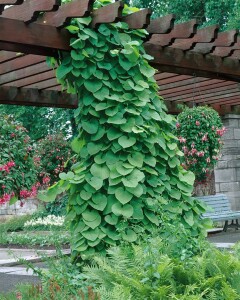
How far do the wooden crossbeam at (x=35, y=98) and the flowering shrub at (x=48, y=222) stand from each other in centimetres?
368

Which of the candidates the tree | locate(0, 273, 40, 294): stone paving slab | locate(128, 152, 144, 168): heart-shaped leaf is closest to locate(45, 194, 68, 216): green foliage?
locate(0, 273, 40, 294): stone paving slab

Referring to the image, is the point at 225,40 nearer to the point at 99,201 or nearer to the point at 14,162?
the point at 99,201

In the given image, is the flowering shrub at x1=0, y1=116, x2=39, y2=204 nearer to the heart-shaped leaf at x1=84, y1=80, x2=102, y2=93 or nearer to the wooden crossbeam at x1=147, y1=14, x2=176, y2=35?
the heart-shaped leaf at x1=84, y1=80, x2=102, y2=93

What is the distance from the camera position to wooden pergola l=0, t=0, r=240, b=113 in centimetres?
504

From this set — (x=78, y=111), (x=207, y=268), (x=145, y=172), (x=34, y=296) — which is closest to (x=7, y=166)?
(x=78, y=111)

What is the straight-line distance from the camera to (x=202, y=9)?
18516mm

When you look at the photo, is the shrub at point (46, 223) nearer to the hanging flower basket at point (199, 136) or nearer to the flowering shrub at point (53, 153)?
the flowering shrub at point (53, 153)

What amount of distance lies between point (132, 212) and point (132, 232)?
0.17 metres

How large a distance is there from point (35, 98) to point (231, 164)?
458 centimetres

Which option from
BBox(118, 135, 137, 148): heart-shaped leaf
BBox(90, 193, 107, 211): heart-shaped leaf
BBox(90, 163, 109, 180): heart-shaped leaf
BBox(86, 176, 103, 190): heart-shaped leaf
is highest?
BBox(118, 135, 137, 148): heart-shaped leaf

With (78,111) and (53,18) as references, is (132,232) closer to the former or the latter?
(78,111)

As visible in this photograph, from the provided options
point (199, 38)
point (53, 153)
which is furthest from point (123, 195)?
point (53, 153)

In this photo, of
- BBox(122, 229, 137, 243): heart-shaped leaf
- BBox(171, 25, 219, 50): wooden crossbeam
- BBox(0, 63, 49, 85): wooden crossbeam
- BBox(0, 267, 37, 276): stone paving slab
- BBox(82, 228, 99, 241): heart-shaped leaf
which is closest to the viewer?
BBox(122, 229, 137, 243): heart-shaped leaf

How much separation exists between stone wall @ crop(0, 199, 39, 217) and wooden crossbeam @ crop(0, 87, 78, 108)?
22.2 feet
